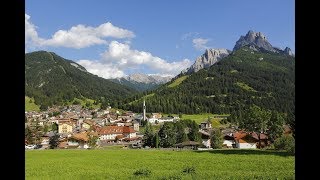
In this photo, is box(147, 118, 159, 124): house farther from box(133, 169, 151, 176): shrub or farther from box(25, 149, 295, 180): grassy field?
box(133, 169, 151, 176): shrub

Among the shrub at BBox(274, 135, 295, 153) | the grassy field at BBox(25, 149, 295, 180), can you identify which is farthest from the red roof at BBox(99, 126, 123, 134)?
the grassy field at BBox(25, 149, 295, 180)

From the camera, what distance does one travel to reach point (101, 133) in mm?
134125

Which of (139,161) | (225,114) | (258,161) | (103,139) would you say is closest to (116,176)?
(139,161)

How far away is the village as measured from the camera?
8684 cm

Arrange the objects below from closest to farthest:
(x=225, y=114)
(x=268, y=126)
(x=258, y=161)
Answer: (x=258, y=161) → (x=268, y=126) → (x=225, y=114)

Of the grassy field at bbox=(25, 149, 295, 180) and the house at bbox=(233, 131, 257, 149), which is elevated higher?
the grassy field at bbox=(25, 149, 295, 180)

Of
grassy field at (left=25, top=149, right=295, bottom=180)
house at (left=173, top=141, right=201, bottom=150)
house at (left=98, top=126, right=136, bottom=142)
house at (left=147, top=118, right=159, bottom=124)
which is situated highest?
grassy field at (left=25, top=149, right=295, bottom=180)

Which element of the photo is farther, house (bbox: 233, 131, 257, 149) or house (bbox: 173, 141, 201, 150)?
house (bbox: 233, 131, 257, 149)

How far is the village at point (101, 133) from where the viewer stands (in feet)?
285

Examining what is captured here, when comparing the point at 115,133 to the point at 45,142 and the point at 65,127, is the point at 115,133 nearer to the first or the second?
the point at 65,127

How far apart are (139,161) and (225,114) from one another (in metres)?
163

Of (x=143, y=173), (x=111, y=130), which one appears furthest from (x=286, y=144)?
(x=111, y=130)
